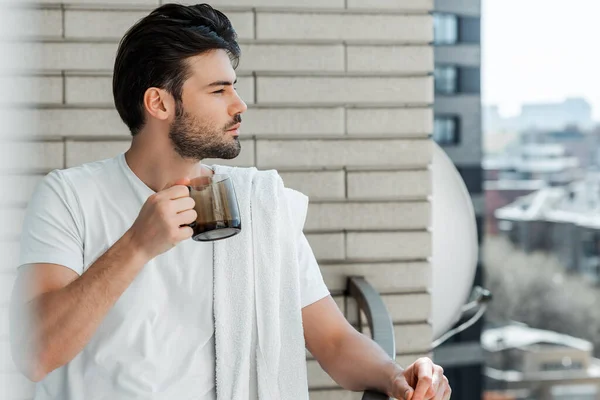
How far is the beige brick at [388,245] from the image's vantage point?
2.06 metres

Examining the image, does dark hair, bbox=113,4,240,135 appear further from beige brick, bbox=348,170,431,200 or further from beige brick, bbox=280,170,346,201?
beige brick, bbox=348,170,431,200

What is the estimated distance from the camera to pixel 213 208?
1196 mm

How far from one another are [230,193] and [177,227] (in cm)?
14

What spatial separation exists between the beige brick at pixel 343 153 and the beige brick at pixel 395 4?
0.39m

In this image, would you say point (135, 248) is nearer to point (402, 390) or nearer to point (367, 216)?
point (402, 390)

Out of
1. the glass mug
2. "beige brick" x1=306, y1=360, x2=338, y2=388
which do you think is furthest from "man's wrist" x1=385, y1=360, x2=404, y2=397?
"beige brick" x1=306, y1=360, x2=338, y2=388

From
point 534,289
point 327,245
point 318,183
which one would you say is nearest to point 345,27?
point 318,183

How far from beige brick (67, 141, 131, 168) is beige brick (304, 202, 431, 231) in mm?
561

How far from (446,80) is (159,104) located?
160 cm

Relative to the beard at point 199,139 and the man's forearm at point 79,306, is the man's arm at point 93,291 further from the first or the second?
the beard at point 199,139

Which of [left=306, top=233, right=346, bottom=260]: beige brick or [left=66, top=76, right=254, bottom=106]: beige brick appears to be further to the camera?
[left=306, top=233, right=346, bottom=260]: beige brick

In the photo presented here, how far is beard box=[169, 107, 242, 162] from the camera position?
4.99 feet

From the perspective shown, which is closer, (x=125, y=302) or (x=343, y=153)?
(x=125, y=302)

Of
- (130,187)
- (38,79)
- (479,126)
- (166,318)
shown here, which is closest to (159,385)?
(166,318)
